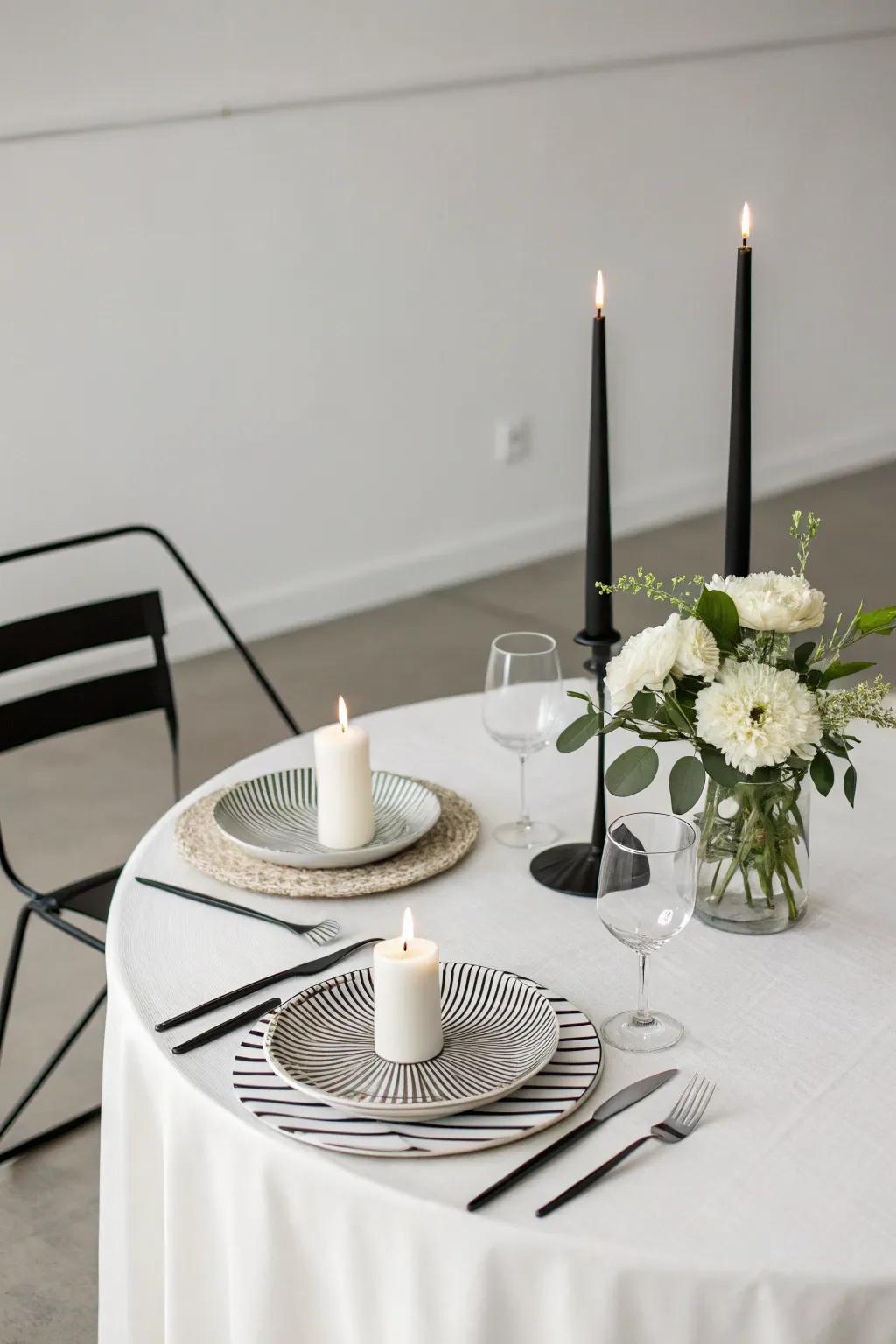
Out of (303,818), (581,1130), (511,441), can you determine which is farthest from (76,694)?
(511,441)

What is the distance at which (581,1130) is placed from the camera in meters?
1.08

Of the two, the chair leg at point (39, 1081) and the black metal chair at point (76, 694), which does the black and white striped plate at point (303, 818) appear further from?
the chair leg at point (39, 1081)

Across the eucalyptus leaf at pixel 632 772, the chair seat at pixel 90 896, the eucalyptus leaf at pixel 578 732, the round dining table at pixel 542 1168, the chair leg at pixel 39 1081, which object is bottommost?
the chair leg at pixel 39 1081

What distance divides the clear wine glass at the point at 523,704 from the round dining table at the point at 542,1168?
1.1 inches

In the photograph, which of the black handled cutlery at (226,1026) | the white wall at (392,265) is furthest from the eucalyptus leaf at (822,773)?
the white wall at (392,265)

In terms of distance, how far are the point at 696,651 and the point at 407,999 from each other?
1.20 feet

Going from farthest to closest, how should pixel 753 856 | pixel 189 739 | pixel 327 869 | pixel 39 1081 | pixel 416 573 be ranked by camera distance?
pixel 416 573 → pixel 189 739 → pixel 39 1081 → pixel 327 869 → pixel 753 856

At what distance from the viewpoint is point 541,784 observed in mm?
1688

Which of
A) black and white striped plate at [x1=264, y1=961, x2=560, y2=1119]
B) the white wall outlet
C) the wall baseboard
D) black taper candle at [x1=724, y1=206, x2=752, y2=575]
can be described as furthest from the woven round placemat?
the white wall outlet

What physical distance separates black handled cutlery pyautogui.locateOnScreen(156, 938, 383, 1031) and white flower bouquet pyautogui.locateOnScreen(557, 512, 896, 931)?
0.88 ft

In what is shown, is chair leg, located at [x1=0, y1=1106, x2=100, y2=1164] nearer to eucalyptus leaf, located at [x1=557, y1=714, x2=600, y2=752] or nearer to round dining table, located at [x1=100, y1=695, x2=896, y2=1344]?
round dining table, located at [x1=100, y1=695, x2=896, y2=1344]

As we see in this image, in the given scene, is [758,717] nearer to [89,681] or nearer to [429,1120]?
[429,1120]

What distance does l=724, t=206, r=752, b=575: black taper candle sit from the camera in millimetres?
1282

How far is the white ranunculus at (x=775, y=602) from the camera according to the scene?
1.23m
